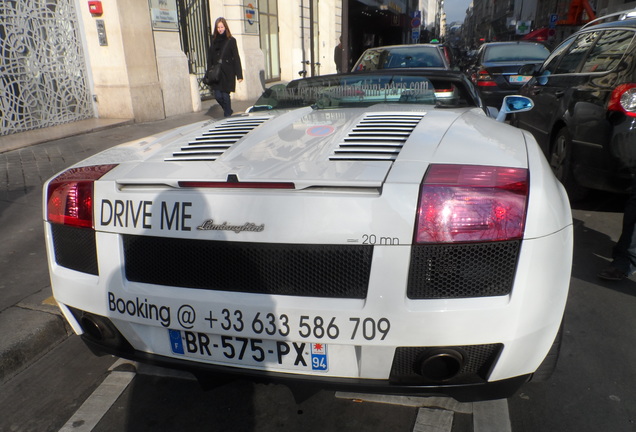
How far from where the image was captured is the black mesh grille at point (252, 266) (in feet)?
5.45

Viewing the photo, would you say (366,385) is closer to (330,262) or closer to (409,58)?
(330,262)

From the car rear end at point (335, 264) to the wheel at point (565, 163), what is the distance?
10.0 ft

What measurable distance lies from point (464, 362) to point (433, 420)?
592 millimetres

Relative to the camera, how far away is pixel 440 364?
169 centimetres

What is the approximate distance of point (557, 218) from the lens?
5.72ft

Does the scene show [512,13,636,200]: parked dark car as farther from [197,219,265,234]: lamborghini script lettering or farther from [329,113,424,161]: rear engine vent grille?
[197,219,265,234]: lamborghini script lettering

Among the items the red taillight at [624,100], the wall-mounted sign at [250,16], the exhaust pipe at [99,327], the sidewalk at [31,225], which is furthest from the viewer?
the wall-mounted sign at [250,16]

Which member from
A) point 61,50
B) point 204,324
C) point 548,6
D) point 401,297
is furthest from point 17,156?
point 548,6

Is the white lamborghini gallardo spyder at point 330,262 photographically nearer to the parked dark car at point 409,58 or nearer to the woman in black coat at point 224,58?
the woman in black coat at point 224,58

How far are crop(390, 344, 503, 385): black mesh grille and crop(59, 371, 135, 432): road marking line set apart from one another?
54.5 inches

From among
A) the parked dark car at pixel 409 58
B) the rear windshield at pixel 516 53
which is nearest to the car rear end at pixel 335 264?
the parked dark car at pixel 409 58

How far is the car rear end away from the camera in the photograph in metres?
1.63

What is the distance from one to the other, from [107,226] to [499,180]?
139cm

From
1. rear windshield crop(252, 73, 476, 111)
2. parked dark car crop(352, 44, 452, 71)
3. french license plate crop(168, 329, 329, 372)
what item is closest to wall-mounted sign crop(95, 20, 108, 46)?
parked dark car crop(352, 44, 452, 71)
